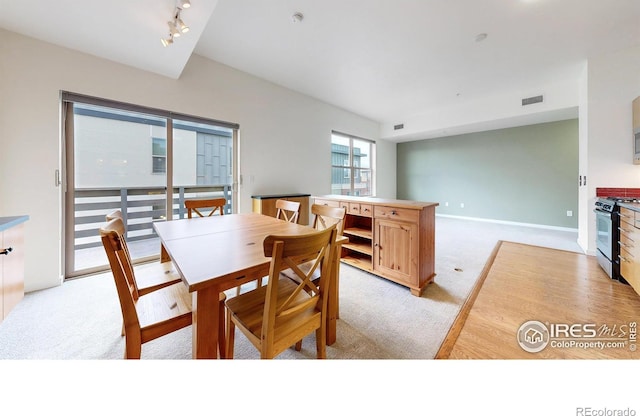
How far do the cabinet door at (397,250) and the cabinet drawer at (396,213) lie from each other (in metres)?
0.05

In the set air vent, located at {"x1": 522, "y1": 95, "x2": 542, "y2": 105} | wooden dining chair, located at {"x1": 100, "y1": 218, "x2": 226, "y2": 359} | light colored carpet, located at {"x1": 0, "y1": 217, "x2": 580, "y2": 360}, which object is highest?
air vent, located at {"x1": 522, "y1": 95, "x2": 542, "y2": 105}

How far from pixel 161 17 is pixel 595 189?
5.54 m

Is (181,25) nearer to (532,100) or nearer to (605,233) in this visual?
(605,233)

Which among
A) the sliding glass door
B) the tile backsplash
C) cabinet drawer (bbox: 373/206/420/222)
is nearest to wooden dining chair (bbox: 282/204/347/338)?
cabinet drawer (bbox: 373/206/420/222)

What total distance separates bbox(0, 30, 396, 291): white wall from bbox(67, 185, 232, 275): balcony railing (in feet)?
0.90

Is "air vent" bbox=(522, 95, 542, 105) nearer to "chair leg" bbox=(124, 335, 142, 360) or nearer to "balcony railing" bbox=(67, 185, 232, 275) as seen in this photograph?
"balcony railing" bbox=(67, 185, 232, 275)

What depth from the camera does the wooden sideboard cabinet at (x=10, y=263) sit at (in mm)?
1341

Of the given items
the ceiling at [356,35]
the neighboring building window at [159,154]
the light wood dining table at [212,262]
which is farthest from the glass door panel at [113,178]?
the light wood dining table at [212,262]

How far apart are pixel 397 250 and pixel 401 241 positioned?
11cm

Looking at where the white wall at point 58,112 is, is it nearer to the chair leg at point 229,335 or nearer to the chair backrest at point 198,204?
the chair backrest at point 198,204

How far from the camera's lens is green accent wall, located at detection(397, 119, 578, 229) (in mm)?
4910

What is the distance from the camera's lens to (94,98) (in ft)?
7.99

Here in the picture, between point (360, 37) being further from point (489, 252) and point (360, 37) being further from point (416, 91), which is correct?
point (489, 252)
